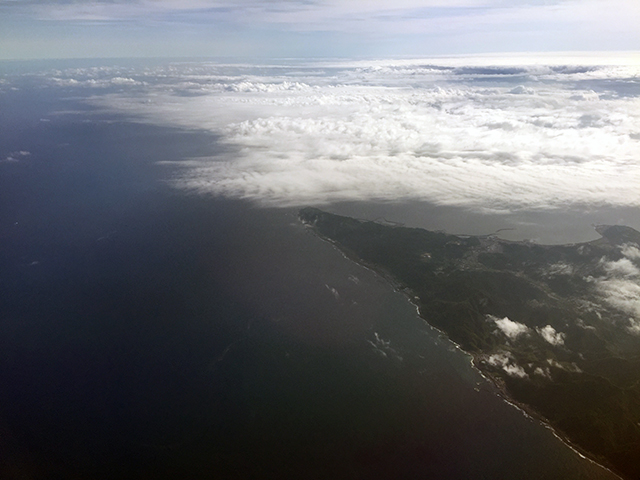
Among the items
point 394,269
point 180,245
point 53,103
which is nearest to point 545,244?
point 394,269

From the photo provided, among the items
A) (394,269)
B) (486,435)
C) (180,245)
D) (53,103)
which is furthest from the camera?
(53,103)

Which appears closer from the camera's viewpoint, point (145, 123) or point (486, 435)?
point (486, 435)

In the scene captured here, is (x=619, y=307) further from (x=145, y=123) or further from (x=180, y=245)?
(x=145, y=123)

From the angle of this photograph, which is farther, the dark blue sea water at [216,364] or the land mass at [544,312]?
the land mass at [544,312]

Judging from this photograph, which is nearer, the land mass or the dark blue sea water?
the dark blue sea water

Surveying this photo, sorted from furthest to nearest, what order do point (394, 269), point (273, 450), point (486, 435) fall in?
point (394, 269)
point (486, 435)
point (273, 450)

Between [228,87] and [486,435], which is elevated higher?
[228,87]
